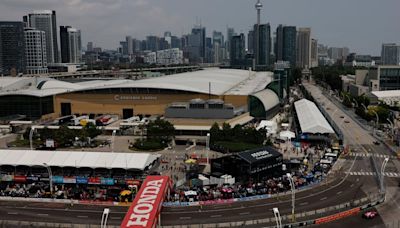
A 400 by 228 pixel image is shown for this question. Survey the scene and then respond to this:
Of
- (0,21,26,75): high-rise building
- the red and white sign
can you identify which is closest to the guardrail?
the red and white sign

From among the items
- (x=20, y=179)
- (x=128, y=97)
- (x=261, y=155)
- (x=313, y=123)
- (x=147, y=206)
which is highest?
(x=128, y=97)

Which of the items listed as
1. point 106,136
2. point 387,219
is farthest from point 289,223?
point 106,136

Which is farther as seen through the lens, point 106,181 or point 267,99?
point 267,99

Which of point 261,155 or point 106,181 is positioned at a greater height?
point 261,155

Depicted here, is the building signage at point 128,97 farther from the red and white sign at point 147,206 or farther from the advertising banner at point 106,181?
the red and white sign at point 147,206

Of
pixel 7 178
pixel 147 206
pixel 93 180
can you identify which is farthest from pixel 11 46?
pixel 147 206

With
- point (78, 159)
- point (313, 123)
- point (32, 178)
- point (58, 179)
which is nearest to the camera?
point (58, 179)

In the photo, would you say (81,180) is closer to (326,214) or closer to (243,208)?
(243,208)

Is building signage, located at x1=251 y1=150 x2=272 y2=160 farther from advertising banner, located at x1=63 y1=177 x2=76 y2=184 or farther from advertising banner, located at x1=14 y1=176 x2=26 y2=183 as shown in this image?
advertising banner, located at x1=14 y1=176 x2=26 y2=183
